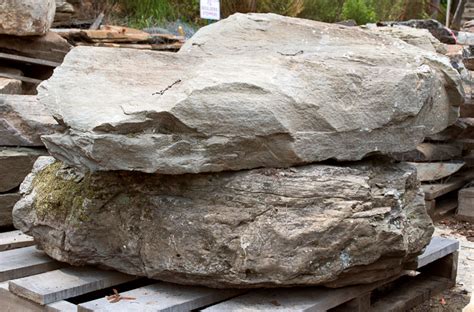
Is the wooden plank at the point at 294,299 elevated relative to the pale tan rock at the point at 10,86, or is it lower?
lower

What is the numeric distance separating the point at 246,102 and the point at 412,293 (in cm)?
135


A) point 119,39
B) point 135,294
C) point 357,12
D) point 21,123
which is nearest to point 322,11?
point 357,12

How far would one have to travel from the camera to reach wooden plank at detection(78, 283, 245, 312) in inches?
105

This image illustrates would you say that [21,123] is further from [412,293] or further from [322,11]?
[322,11]

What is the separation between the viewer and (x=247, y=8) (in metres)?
9.39

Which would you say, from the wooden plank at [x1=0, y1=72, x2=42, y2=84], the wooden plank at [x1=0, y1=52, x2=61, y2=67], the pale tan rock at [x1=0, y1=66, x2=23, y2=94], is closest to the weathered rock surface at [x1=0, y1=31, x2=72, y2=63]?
the wooden plank at [x1=0, y1=52, x2=61, y2=67]

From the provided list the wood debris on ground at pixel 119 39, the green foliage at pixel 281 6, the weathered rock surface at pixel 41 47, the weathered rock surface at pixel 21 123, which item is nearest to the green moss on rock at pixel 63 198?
the weathered rock surface at pixel 21 123

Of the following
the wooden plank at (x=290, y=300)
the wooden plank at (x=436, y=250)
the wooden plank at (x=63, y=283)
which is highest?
the wooden plank at (x=290, y=300)

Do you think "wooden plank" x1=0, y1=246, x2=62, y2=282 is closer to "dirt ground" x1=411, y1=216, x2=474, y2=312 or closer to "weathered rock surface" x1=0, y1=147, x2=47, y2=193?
"weathered rock surface" x1=0, y1=147, x2=47, y2=193

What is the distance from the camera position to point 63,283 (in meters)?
2.92

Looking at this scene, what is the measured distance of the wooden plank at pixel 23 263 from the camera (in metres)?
3.09

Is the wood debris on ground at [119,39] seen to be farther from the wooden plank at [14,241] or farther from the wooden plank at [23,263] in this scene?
the wooden plank at [23,263]

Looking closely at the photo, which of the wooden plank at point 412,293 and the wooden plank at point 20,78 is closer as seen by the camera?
the wooden plank at point 412,293

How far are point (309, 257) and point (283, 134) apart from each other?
1.47 ft
